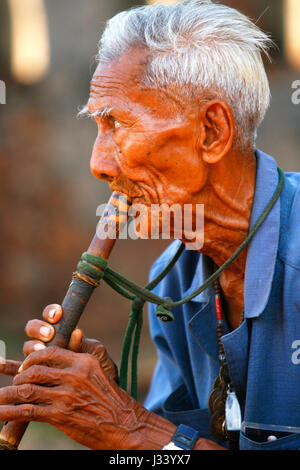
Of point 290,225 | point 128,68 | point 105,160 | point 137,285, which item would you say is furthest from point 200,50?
point 137,285

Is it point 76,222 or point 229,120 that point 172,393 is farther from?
point 76,222

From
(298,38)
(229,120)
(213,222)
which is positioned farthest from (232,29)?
(298,38)

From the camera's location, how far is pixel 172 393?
2660 mm

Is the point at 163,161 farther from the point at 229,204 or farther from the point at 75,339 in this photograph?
the point at 75,339

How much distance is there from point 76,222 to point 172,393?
14.4 ft

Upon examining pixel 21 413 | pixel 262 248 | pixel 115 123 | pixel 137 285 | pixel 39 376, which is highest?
pixel 115 123

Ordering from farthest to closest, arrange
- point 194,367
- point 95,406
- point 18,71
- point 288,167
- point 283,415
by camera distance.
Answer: point 18,71 < point 288,167 < point 194,367 < point 283,415 < point 95,406

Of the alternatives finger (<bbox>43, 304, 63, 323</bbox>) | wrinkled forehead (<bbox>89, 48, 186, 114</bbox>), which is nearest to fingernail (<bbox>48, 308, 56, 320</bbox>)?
finger (<bbox>43, 304, 63, 323</bbox>)

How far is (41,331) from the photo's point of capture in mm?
1953

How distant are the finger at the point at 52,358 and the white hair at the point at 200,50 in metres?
0.89

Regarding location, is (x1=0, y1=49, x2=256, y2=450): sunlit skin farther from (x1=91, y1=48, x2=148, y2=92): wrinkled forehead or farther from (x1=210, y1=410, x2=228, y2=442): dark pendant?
(x1=210, y1=410, x2=228, y2=442): dark pendant

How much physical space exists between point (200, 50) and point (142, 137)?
1.13 feet

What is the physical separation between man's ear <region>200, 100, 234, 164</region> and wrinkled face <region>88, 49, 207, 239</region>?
0.03m

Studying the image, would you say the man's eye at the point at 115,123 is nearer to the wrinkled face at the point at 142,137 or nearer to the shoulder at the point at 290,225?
the wrinkled face at the point at 142,137
